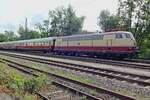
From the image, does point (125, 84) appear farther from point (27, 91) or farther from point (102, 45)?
point (102, 45)

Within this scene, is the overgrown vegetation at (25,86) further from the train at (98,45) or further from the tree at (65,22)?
Answer: the tree at (65,22)

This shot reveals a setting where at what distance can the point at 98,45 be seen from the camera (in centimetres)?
3534

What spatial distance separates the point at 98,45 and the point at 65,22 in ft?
221

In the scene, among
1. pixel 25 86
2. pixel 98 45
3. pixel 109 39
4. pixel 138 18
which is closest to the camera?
pixel 25 86

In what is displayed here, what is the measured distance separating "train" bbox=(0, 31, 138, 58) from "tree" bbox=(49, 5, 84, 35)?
44.2 m

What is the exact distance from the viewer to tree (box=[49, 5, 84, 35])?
319 feet

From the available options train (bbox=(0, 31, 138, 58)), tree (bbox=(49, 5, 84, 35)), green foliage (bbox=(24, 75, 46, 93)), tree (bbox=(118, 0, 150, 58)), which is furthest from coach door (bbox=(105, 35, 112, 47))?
tree (bbox=(49, 5, 84, 35))

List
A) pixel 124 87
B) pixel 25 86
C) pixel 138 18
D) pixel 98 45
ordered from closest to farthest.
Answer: pixel 25 86 < pixel 124 87 < pixel 98 45 < pixel 138 18

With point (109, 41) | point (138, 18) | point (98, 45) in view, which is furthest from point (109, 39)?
point (138, 18)

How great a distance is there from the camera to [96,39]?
117ft

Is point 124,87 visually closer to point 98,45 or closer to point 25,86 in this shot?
point 25,86

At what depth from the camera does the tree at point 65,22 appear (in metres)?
97.2

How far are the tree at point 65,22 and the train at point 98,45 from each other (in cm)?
4423

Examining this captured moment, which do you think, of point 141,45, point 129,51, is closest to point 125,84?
point 129,51
